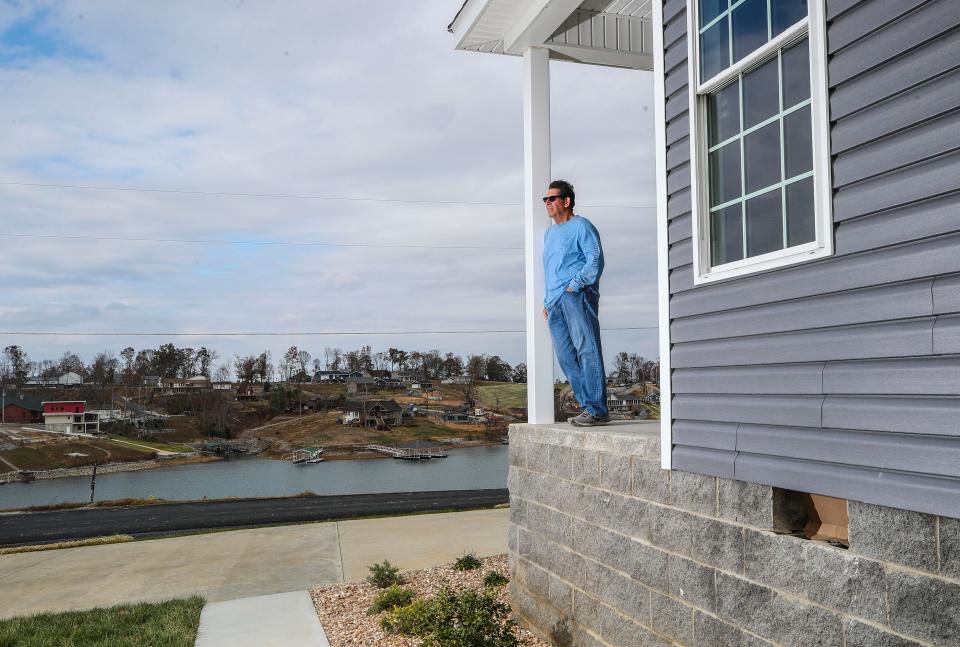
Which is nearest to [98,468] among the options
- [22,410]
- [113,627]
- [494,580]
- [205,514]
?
[22,410]

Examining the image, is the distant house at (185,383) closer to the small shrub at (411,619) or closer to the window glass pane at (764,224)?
the small shrub at (411,619)

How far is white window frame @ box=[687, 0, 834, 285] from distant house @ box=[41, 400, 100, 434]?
30566 mm

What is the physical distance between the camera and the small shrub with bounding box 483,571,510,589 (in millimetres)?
6305

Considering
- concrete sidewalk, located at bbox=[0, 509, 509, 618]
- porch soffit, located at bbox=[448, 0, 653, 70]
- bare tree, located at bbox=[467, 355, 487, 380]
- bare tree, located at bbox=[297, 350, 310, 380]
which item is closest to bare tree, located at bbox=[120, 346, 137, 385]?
bare tree, located at bbox=[297, 350, 310, 380]

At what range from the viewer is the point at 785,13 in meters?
2.87

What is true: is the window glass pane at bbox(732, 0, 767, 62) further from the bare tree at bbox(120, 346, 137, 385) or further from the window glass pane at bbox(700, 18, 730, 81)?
the bare tree at bbox(120, 346, 137, 385)

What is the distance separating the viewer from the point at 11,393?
29.4 metres

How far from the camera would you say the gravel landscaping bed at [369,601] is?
5195 mm

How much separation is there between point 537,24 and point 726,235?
3067 millimetres

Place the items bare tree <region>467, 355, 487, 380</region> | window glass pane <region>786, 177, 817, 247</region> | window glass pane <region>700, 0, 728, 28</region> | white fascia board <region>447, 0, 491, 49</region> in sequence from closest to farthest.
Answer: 1. window glass pane <region>786, 177, 817, 247</region>
2. window glass pane <region>700, 0, 728, 28</region>
3. white fascia board <region>447, 0, 491, 49</region>
4. bare tree <region>467, 355, 487, 380</region>

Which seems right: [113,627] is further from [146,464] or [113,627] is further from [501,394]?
[146,464]

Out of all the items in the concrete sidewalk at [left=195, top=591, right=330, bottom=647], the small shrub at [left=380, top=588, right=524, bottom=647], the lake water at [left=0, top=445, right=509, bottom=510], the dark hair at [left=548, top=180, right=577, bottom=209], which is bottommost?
the lake water at [left=0, top=445, right=509, bottom=510]

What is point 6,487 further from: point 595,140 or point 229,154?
point 595,140

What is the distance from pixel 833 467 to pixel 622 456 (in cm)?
157
